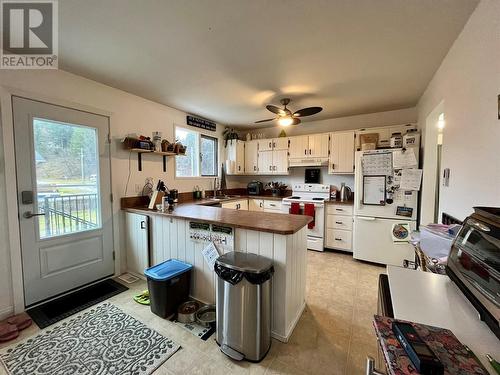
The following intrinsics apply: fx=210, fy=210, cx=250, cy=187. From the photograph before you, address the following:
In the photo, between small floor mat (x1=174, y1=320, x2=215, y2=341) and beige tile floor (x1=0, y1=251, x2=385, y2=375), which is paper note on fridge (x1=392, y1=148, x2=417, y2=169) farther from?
small floor mat (x1=174, y1=320, x2=215, y2=341)

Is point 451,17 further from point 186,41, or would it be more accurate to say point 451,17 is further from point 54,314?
point 54,314

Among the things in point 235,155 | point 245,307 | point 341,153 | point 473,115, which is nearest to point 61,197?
point 245,307

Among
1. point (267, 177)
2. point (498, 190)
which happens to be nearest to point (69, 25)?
point (498, 190)

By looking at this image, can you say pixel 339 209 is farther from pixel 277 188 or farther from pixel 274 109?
pixel 274 109

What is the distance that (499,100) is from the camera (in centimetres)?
108

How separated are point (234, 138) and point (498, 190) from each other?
4.10 metres

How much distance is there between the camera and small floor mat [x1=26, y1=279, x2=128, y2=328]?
197 centimetres

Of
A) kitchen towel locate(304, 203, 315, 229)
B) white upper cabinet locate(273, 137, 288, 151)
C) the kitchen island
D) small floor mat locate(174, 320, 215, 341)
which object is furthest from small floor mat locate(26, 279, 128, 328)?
white upper cabinet locate(273, 137, 288, 151)

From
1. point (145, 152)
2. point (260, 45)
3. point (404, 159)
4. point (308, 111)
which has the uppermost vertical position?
point (260, 45)

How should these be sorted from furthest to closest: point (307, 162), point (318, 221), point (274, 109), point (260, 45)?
point (307, 162) → point (318, 221) → point (274, 109) → point (260, 45)

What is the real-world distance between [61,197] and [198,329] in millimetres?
2029

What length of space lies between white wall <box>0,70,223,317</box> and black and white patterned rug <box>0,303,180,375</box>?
2.19 feet

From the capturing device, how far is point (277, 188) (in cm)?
466

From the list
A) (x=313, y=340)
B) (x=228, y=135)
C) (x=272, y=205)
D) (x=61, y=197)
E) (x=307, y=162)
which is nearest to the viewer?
(x=313, y=340)
